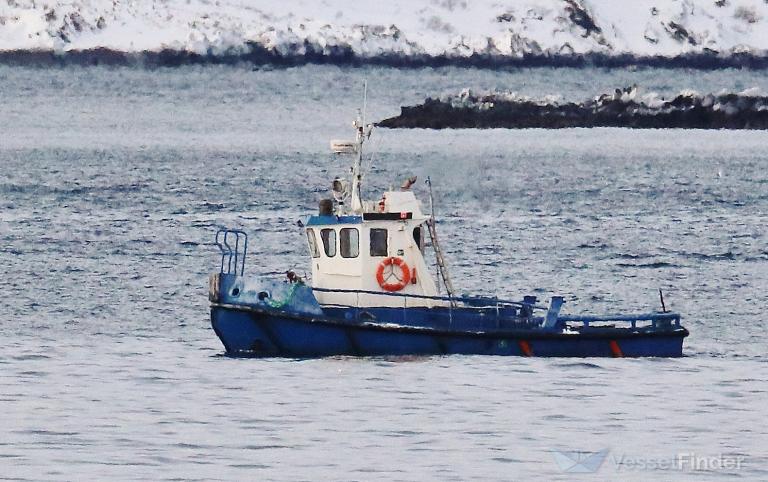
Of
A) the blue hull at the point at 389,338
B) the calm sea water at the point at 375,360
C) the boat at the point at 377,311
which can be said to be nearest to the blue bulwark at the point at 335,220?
the boat at the point at 377,311

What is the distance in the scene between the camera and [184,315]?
46.3 meters

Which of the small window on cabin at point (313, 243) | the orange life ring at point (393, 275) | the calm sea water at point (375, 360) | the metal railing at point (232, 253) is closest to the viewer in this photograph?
the calm sea water at point (375, 360)

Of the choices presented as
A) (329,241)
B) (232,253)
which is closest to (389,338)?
(329,241)

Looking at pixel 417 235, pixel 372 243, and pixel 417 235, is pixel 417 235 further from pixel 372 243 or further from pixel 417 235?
pixel 372 243

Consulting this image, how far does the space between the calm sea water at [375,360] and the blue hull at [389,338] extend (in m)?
0.29

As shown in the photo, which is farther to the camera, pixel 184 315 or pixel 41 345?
pixel 184 315

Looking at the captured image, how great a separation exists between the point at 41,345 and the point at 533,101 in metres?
115

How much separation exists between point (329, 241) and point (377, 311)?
1587 mm

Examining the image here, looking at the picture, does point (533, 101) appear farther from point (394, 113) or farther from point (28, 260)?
point (28, 260)

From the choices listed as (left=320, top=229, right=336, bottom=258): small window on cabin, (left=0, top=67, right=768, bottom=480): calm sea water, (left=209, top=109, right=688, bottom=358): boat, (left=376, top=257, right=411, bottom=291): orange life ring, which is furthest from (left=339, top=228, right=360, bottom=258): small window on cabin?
(left=0, top=67, right=768, bottom=480): calm sea water

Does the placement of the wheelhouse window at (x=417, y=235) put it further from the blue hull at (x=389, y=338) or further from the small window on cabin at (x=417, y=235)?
the blue hull at (x=389, y=338)

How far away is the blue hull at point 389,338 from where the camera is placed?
124ft

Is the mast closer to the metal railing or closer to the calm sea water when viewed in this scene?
the metal railing

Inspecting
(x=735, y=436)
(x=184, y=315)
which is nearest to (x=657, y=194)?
(x=184, y=315)
